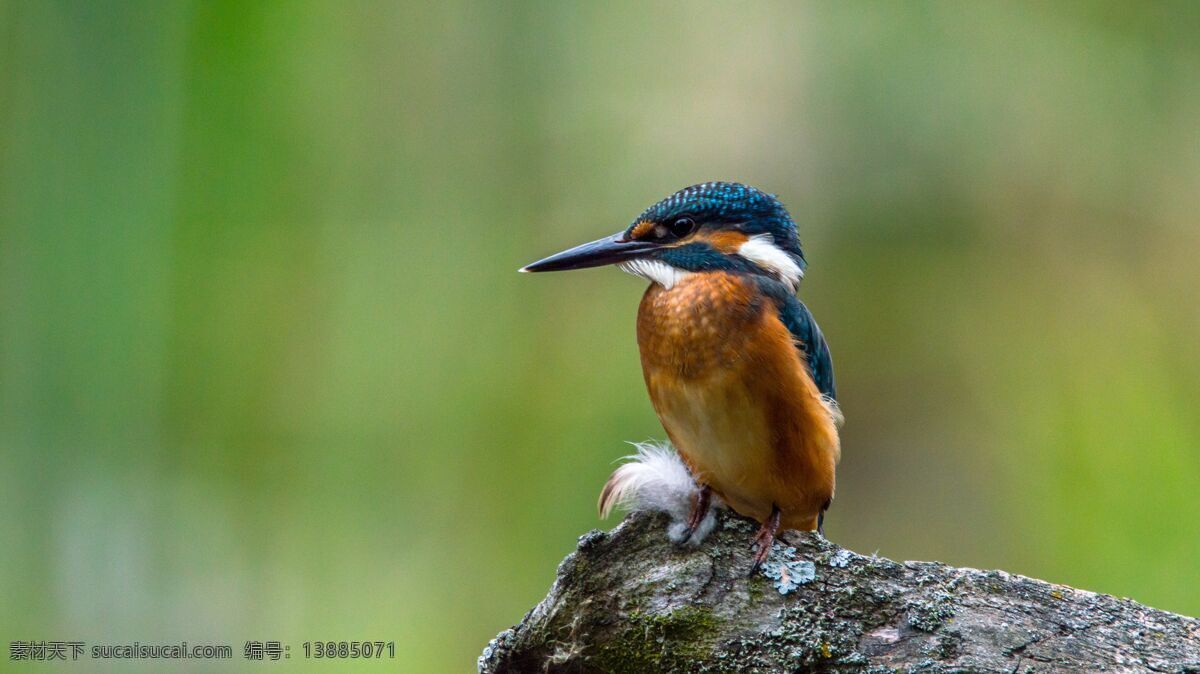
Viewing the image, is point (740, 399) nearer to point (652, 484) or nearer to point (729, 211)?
point (652, 484)

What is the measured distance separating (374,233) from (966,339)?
77.0 inches

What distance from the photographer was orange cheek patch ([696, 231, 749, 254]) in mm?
1997

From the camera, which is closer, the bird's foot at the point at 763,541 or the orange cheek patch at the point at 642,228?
the bird's foot at the point at 763,541

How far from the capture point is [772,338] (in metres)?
1.84

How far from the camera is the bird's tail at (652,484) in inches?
61.6

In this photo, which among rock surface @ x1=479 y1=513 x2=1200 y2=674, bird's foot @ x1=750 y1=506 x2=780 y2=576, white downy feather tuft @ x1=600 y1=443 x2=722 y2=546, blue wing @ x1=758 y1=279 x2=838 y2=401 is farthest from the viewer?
blue wing @ x1=758 y1=279 x2=838 y2=401

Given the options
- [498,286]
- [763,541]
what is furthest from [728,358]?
[498,286]

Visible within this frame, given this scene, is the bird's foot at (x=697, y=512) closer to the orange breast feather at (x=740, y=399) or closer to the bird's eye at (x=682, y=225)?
the orange breast feather at (x=740, y=399)

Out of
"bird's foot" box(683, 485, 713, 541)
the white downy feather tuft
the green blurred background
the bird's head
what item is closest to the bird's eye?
the bird's head

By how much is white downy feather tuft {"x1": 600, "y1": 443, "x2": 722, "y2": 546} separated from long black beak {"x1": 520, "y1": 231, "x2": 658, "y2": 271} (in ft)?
1.22

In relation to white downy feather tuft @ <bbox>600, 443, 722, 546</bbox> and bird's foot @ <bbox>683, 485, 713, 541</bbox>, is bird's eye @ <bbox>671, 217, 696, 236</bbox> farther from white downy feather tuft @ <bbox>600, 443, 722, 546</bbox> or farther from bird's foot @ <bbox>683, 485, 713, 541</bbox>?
bird's foot @ <bbox>683, 485, 713, 541</bbox>

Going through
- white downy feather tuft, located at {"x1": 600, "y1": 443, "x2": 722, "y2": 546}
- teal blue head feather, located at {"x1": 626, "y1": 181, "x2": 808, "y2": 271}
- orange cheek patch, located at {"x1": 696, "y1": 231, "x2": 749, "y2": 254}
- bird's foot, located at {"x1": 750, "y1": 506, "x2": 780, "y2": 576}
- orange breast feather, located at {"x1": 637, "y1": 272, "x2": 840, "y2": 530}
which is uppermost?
teal blue head feather, located at {"x1": 626, "y1": 181, "x2": 808, "y2": 271}

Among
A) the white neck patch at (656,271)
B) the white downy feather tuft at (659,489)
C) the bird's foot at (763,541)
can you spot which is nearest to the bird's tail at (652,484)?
the white downy feather tuft at (659,489)

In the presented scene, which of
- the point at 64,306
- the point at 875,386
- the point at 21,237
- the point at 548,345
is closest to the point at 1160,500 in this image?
the point at 875,386
